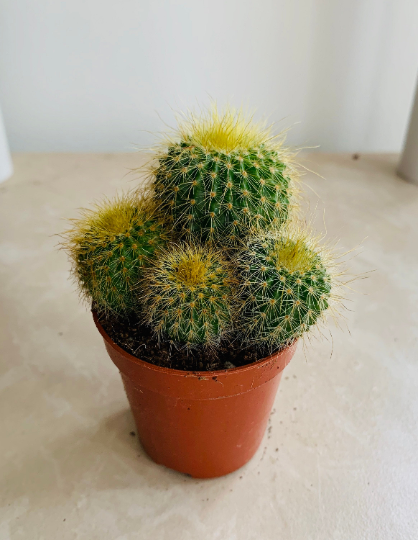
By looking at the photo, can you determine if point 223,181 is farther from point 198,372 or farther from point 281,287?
point 198,372

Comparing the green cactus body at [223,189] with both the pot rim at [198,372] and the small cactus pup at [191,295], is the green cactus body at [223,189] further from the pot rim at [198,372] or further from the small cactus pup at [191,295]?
the pot rim at [198,372]

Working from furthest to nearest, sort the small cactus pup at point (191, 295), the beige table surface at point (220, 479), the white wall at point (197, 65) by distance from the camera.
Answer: the white wall at point (197, 65) < the beige table surface at point (220, 479) < the small cactus pup at point (191, 295)

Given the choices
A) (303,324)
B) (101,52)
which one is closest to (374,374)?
(303,324)

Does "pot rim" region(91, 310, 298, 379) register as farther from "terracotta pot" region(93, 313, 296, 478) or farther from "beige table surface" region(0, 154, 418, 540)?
"beige table surface" region(0, 154, 418, 540)

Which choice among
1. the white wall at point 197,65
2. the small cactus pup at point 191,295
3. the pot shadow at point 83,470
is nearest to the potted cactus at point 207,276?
the small cactus pup at point 191,295

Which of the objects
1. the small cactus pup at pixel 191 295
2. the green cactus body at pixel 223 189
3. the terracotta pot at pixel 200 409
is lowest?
the terracotta pot at pixel 200 409

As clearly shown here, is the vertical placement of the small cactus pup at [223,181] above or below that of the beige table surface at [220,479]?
above

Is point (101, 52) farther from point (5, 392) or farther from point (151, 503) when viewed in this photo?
point (151, 503)
